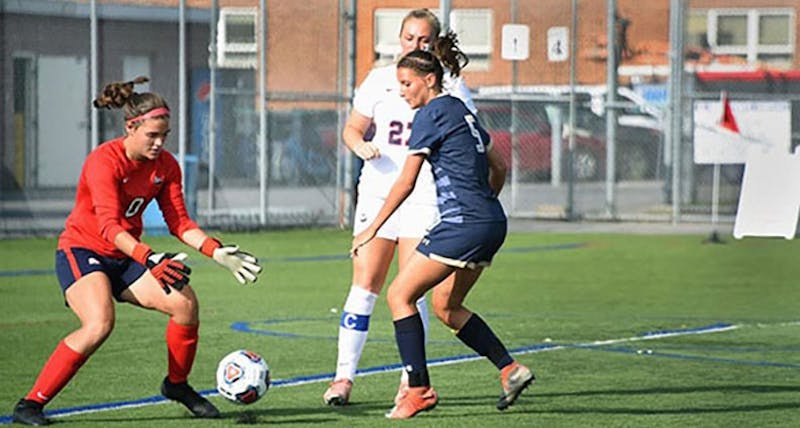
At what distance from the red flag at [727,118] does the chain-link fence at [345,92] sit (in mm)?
368

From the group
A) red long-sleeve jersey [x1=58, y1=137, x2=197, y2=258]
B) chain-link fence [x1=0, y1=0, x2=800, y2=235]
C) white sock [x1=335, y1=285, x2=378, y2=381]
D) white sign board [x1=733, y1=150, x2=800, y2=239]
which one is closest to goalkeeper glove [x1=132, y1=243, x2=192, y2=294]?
red long-sleeve jersey [x1=58, y1=137, x2=197, y2=258]

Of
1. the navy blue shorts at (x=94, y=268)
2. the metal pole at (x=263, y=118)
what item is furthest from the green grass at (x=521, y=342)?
the metal pole at (x=263, y=118)

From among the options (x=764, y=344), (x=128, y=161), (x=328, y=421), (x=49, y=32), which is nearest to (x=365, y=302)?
(x=328, y=421)

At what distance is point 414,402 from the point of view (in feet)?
27.0

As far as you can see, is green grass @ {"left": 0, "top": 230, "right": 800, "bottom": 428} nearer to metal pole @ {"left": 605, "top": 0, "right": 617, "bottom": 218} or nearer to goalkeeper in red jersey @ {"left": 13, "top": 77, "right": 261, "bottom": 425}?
goalkeeper in red jersey @ {"left": 13, "top": 77, "right": 261, "bottom": 425}

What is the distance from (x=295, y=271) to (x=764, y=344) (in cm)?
712

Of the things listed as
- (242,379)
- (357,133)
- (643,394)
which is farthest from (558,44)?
(242,379)

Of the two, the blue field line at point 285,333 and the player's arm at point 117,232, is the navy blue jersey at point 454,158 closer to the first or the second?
the player's arm at point 117,232

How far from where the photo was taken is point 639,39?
27562mm

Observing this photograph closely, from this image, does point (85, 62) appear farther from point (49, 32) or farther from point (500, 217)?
point (500, 217)

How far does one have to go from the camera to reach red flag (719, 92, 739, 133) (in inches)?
960

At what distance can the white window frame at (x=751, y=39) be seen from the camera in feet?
92.0

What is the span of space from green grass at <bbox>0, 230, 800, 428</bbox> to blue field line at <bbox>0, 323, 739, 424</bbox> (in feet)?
0.34

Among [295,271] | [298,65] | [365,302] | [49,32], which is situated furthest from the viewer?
[298,65]
